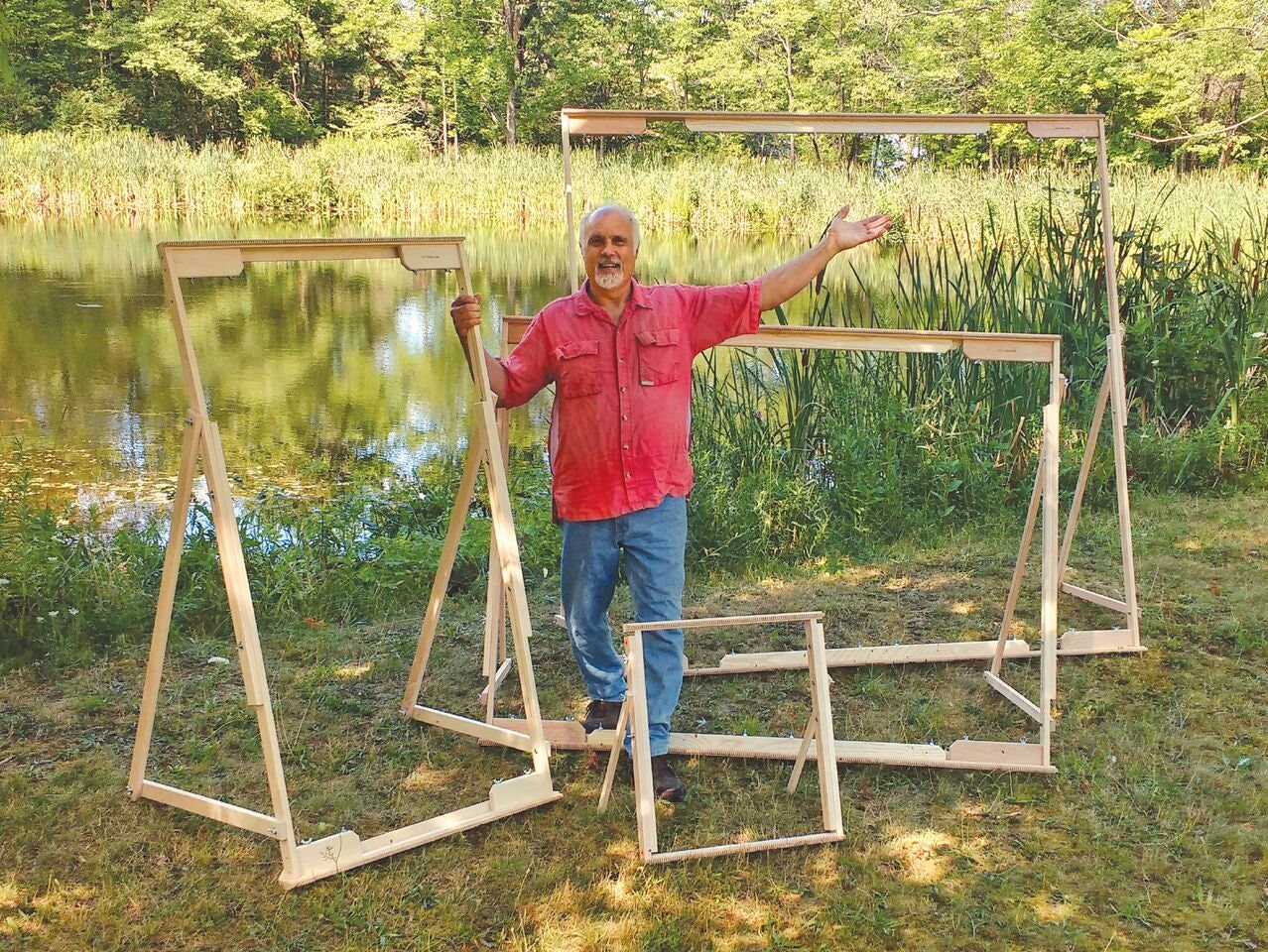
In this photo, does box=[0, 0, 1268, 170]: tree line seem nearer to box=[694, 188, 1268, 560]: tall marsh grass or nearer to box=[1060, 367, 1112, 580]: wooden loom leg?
box=[694, 188, 1268, 560]: tall marsh grass

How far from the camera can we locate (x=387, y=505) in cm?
644

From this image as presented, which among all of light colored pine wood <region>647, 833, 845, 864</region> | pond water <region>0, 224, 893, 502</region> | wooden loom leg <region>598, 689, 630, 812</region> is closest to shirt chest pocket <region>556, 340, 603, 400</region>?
wooden loom leg <region>598, 689, 630, 812</region>

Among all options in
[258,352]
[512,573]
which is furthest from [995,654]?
[258,352]

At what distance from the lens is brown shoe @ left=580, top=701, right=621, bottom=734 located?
11.9 ft

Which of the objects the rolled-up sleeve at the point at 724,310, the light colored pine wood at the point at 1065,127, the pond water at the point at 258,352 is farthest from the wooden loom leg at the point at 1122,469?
the pond water at the point at 258,352

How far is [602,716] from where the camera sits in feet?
12.0

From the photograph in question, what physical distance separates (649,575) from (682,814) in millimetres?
688

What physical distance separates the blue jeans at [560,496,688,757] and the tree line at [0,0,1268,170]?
2517 cm

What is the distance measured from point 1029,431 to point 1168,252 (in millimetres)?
2096

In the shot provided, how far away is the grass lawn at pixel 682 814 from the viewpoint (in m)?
2.73

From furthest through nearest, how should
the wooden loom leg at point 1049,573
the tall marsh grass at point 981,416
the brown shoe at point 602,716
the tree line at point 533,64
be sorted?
the tree line at point 533,64, the tall marsh grass at point 981,416, the brown shoe at point 602,716, the wooden loom leg at point 1049,573

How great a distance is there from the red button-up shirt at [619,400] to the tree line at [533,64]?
25035mm

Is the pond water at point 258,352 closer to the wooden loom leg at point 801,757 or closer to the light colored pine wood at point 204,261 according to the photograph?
the light colored pine wood at point 204,261

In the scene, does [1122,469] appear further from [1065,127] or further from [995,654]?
[1065,127]
